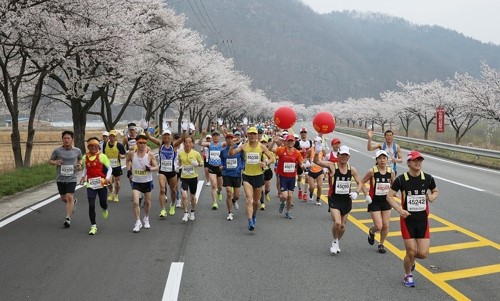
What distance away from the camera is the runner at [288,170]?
977 cm

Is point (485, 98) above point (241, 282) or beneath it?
above

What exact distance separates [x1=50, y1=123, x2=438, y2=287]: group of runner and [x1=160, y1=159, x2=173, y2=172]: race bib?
0.6 inches

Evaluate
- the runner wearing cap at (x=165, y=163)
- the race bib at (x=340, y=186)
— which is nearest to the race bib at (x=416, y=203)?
the race bib at (x=340, y=186)

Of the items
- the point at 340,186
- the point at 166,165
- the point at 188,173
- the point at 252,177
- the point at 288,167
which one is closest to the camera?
the point at 340,186

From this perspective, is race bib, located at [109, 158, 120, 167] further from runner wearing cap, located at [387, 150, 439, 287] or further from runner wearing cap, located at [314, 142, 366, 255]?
runner wearing cap, located at [387, 150, 439, 287]

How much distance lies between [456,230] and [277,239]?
3.69 meters

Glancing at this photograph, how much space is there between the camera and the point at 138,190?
8688mm

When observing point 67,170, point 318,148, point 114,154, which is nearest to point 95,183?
point 67,170

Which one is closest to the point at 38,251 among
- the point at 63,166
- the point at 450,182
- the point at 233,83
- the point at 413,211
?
the point at 63,166

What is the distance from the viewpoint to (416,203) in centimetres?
582

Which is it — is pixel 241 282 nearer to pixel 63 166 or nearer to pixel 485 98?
pixel 63 166

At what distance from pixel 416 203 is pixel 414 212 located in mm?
123

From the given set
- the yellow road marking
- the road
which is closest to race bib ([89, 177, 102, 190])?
the road

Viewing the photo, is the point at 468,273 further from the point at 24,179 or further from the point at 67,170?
the point at 24,179
